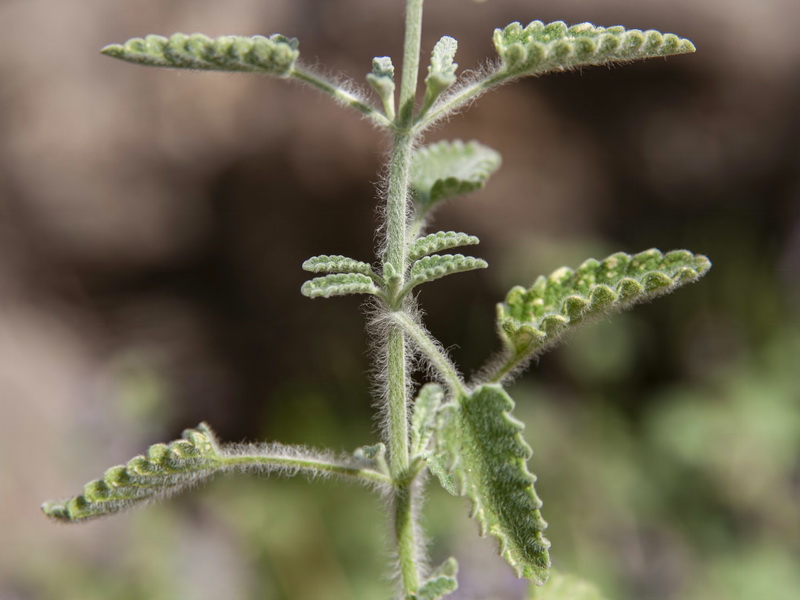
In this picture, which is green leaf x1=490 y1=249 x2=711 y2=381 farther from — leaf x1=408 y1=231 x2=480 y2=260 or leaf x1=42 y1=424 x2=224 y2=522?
leaf x1=42 y1=424 x2=224 y2=522

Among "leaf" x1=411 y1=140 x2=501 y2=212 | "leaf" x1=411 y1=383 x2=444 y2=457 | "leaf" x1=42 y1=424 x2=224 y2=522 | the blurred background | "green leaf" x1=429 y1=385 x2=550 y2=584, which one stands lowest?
"green leaf" x1=429 y1=385 x2=550 y2=584

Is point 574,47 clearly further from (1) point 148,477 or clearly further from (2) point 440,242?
(1) point 148,477

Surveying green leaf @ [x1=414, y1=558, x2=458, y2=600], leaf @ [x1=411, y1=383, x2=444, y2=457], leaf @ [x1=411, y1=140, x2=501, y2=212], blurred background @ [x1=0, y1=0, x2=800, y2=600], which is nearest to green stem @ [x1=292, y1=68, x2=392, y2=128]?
leaf @ [x1=411, y1=140, x2=501, y2=212]

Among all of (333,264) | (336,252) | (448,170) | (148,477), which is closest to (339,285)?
(333,264)

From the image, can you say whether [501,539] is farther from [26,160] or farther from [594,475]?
[26,160]

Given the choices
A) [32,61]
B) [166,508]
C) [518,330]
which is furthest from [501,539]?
[32,61]

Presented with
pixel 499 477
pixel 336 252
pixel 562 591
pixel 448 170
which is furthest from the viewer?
pixel 336 252
